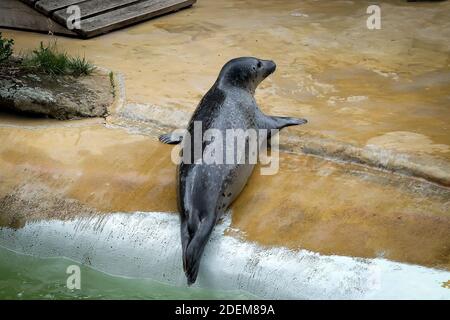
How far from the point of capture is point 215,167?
196 inches

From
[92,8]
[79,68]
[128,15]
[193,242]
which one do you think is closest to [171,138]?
[193,242]

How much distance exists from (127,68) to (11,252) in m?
2.45

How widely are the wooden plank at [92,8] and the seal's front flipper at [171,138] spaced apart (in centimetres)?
336

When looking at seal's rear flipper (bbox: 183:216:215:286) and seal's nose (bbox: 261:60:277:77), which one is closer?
seal's rear flipper (bbox: 183:216:215:286)

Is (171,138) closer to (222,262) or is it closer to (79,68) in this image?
(222,262)

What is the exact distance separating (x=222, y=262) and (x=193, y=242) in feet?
0.74

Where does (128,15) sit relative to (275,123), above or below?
above

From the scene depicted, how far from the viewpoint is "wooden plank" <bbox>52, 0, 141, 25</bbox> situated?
8.65 metres

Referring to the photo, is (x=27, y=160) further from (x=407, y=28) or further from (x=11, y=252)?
(x=407, y=28)

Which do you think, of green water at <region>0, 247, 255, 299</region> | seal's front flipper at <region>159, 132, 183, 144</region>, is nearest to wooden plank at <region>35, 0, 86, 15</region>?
seal's front flipper at <region>159, 132, 183, 144</region>

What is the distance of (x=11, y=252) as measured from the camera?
5.29m

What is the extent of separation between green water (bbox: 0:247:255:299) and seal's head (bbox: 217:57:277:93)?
71.7 inches

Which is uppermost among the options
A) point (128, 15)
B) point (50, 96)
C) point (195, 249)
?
point (128, 15)

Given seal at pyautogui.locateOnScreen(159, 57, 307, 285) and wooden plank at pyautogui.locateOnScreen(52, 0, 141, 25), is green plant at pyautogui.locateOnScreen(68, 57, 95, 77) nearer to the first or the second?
seal at pyautogui.locateOnScreen(159, 57, 307, 285)
